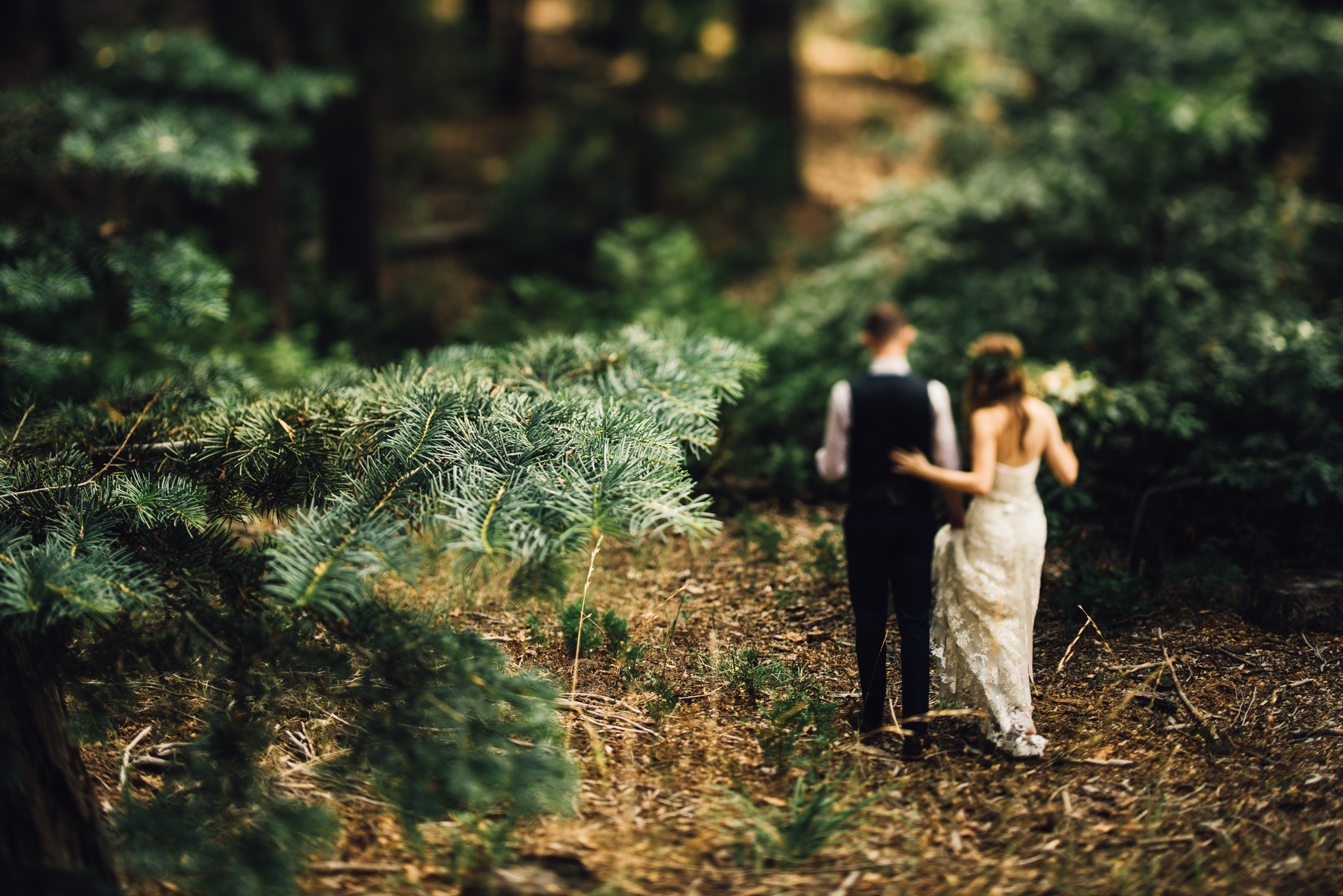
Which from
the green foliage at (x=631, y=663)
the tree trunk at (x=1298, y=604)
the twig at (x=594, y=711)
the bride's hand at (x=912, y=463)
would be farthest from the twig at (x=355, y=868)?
the tree trunk at (x=1298, y=604)

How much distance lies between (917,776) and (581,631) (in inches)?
57.5

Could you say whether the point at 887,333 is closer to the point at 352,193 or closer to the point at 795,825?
the point at 795,825

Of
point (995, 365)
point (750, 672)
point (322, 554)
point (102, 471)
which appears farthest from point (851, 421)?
point (102, 471)

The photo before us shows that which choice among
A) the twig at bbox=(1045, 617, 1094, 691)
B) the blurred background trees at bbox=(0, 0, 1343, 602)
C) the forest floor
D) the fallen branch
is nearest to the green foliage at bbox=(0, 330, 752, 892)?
the forest floor

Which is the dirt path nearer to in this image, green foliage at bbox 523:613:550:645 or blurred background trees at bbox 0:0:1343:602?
green foliage at bbox 523:613:550:645

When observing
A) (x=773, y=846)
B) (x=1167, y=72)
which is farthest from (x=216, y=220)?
(x=1167, y=72)

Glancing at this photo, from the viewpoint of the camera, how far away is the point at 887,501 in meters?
2.95

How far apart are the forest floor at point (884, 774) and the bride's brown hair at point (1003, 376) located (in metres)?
1.15

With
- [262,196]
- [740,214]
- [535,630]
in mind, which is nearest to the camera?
[535,630]

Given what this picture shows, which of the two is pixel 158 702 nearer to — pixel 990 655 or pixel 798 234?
pixel 990 655

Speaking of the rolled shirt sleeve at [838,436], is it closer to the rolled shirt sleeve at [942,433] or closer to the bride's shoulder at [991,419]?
the rolled shirt sleeve at [942,433]

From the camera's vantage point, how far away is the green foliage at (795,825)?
242 cm

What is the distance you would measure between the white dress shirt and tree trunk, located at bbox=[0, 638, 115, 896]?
2.40 m

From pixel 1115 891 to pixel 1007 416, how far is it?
1.54 m
